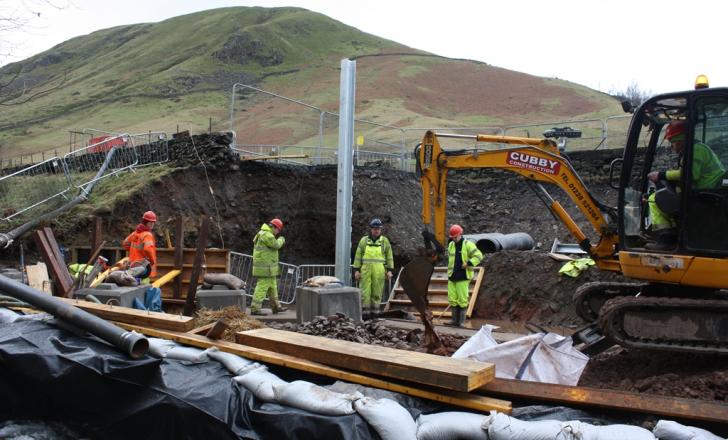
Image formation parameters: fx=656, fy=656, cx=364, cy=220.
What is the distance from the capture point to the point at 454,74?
192 ft

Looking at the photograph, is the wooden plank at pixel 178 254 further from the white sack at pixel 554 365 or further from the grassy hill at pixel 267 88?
the grassy hill at pixel 267 88

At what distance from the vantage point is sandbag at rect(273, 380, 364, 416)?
3883 mm

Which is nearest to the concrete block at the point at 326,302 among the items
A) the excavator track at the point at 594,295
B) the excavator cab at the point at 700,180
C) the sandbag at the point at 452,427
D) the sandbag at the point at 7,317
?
the excavator track at the point at 594,295

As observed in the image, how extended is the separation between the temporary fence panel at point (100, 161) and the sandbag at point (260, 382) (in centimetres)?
1430

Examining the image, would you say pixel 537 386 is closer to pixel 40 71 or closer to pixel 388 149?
pixel 388 149

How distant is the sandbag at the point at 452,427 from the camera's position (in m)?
3.83

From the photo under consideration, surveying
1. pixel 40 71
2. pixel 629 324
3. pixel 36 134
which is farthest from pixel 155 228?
pixel 40 71

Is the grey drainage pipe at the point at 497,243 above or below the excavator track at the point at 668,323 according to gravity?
below

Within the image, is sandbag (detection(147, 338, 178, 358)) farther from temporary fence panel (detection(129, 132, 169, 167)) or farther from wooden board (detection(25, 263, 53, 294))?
temporary fence panel (detection(129, 132, 169, 167))

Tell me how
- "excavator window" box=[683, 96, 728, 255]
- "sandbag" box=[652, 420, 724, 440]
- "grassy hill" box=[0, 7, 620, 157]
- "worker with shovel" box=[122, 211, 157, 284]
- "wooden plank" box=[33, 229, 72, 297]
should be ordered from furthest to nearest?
"grassy hill" box=[0, 7, 620, 157] < "worker with shovel" box=[122, 211, 157, 284] < "wooden plank" box=[33, 229, 72, 297] < "excavator window" box=[683, 96, 728, 255] < "sandbag" box=[652, 420, 724, 440]

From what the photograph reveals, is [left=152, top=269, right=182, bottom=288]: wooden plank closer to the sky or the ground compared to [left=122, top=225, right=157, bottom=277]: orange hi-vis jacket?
closer to the ground

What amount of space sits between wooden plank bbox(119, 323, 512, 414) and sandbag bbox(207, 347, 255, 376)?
16cm

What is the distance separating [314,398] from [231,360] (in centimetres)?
84

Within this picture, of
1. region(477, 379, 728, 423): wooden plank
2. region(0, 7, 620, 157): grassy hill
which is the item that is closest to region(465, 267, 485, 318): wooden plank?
region(477, 379, 728, 423): wooden plank
